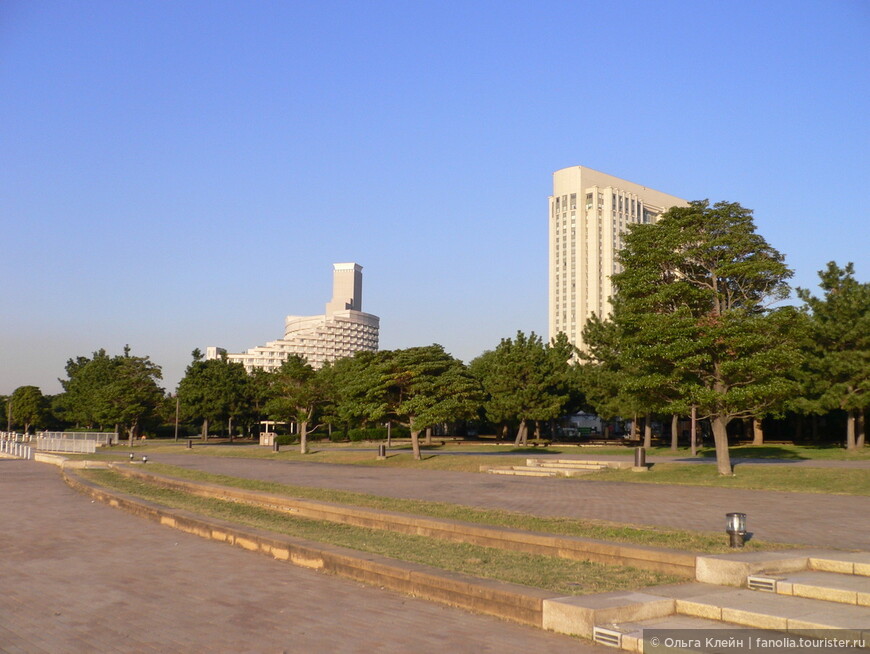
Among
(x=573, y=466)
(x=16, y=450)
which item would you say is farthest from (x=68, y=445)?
(x=573, y=466)

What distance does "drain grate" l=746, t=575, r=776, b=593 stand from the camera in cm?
774

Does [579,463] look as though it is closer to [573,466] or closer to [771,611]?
[573,466]

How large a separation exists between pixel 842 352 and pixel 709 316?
15.7 metres

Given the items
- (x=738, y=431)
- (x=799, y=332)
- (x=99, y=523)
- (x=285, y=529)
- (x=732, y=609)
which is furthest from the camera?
(x=738, y=431)

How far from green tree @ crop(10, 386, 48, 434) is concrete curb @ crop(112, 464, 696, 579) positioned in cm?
9954

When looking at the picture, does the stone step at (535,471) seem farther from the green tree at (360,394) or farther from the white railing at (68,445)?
the white railing at (68,445)

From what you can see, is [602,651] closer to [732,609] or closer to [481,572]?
[732,609]

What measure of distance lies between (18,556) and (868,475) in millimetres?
22532

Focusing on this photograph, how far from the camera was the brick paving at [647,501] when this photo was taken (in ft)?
43.5

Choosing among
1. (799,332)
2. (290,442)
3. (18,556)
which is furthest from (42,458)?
(799,332)

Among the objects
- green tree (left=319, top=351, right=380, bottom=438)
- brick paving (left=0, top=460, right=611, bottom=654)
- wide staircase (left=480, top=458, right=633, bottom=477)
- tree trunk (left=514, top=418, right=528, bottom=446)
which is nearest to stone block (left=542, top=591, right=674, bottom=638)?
brick paving (left=0, top=460, right=611, bottom=654)

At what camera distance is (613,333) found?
148 ft

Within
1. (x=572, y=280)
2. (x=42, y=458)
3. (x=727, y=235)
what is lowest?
(x=42, y=458)

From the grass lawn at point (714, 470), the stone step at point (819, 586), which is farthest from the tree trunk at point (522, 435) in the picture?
the stone step at point (819, 586)
